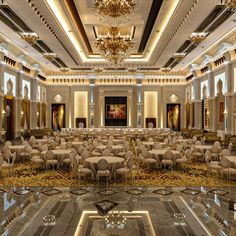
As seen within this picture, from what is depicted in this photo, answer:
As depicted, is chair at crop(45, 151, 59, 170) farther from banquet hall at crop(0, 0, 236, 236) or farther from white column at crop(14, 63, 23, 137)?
white column at crop(14, 63, 23, 137)

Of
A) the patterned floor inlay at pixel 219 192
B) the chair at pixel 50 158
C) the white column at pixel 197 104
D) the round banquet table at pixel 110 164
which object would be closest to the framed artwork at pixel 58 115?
the white column at pixel 197 104

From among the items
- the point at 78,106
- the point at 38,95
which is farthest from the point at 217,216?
the point at 78,106

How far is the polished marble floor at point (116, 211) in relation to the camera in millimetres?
4445

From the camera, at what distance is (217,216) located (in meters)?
5.03

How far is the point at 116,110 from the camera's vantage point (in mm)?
25891

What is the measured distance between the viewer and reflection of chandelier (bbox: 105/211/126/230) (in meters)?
4.54

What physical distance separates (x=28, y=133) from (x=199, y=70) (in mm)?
12686

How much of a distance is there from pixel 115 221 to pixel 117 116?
69.6 ft

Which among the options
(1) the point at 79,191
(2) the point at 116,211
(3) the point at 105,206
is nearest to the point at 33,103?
(1) the point at 79,191

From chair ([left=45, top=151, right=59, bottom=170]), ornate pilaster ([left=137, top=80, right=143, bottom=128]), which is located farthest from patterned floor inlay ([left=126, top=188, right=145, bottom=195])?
ornate pilaster ([left=137, top=80, right=143, bottom=128])

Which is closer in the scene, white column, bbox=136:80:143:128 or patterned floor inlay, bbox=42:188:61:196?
patterned floor inlay, bbox=42:188:61:196

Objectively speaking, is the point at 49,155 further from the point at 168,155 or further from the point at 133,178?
the point at 168,155

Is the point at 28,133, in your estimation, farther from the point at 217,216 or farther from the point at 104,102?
the point at 217,216

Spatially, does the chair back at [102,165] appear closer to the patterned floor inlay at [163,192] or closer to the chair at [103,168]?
the chair at [103,168]
